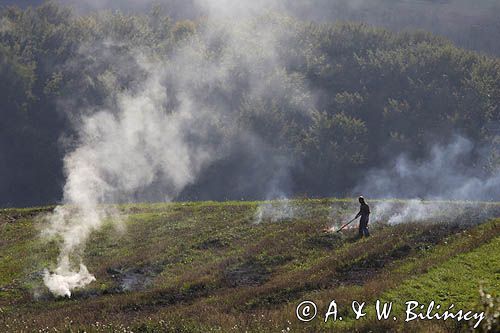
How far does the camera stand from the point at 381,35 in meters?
140

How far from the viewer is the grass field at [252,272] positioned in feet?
60.6

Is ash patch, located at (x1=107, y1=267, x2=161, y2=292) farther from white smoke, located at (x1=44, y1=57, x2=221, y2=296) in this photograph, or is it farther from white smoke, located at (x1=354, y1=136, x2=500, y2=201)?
white smoke, located at (x1=354, y1=136, x2=500, y2=201)

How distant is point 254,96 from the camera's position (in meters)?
126

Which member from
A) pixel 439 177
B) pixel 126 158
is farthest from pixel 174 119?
pixel 439 177

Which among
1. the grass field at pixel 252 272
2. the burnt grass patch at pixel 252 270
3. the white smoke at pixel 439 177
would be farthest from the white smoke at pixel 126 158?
the white smoke at pixel 439 177

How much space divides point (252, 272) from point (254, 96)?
336ft

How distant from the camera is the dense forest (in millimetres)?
109250

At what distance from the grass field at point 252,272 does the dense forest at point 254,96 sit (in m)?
56.5

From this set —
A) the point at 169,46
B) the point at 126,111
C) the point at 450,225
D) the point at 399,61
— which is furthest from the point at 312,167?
the point at 450,225

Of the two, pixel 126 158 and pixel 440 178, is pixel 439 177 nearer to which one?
pixel 440 178

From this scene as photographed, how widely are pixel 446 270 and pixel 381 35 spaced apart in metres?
127

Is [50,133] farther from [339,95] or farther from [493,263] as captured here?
[493,263]

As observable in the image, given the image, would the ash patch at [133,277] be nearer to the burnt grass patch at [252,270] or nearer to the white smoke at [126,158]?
the burnt grass patch at [252,270]

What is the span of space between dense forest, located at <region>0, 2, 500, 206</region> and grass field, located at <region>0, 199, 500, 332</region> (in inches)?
2224
